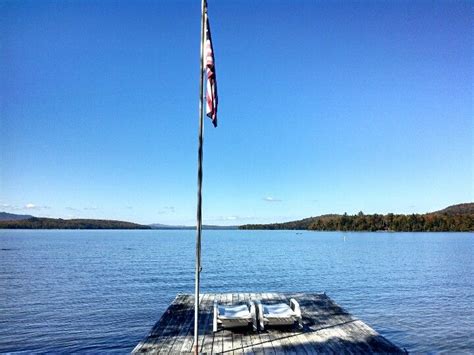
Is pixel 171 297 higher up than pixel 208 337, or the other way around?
pixel 208 337

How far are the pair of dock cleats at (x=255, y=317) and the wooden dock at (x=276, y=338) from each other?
9.1 inches

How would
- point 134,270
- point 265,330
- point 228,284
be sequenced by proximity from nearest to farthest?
1. point 265,330
2. point 228,284
3. point 134,270

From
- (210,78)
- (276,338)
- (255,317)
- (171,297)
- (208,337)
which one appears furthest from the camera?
(171,297)

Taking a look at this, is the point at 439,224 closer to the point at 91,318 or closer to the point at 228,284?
the point at 228,284

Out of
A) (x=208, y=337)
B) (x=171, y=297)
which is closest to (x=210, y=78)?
(x=208, y=337)

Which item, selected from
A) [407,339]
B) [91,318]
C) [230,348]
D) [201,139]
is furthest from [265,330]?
[91,318]

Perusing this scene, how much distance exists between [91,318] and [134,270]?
21.4 meters

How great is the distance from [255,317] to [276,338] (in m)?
1.14

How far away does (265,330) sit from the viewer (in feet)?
40.7

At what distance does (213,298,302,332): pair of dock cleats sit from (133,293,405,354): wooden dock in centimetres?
23

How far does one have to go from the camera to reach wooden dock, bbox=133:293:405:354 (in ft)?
35.1

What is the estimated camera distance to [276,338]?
11.6 m

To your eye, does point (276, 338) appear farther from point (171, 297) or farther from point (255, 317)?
point (171, 297)

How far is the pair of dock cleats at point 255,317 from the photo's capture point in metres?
12.2
